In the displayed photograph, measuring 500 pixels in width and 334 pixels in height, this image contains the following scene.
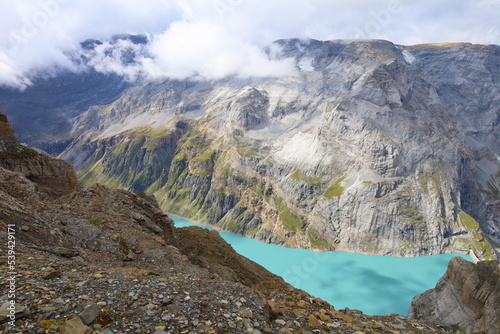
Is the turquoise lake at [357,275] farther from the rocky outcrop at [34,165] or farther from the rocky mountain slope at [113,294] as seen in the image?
the rocky mountain slope at [113,294]

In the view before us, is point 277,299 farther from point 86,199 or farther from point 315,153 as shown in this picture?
point 315,153

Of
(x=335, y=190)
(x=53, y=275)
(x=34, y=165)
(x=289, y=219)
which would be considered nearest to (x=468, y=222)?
(x=335, y=190)

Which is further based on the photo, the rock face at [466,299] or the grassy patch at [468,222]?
the grassy patch at [468,222]

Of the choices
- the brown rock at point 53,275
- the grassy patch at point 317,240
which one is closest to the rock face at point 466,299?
the brown rock at point 53,275

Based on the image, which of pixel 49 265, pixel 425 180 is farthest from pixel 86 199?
pixel 425 180

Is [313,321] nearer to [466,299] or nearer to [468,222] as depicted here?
[466,299]

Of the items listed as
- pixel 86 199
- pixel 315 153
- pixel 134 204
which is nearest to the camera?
pixel 86 199

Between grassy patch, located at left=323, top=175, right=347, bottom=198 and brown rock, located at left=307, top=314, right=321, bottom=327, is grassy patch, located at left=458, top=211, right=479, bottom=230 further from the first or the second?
brown rock, located at left=307, top=314, right=321, bottom=327
